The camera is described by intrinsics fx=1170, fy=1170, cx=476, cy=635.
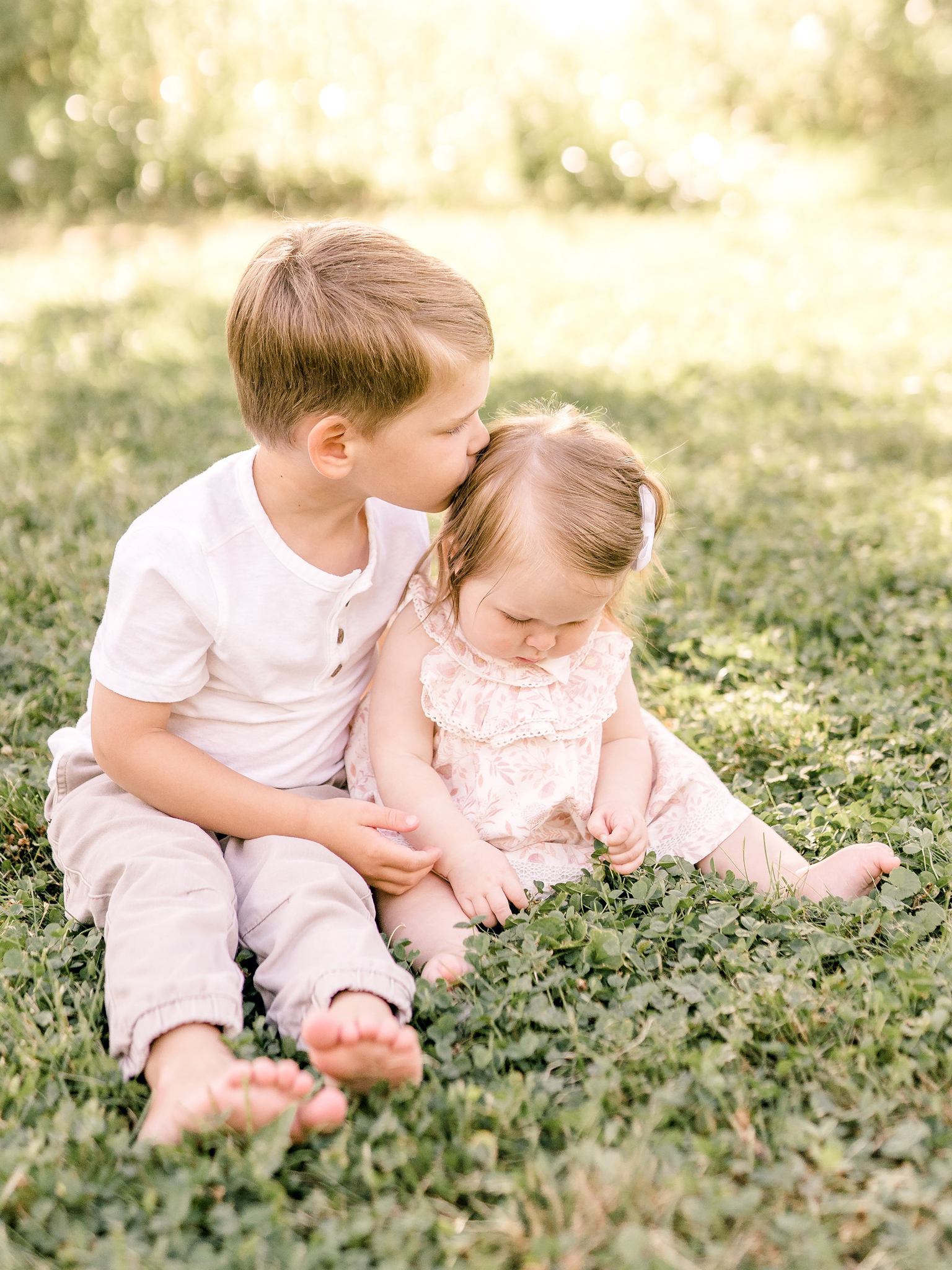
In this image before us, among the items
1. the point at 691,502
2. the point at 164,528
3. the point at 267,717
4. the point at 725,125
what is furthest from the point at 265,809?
the point at 725,125

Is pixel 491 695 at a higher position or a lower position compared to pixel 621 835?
higher

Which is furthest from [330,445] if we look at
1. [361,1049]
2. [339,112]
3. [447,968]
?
[339,112]

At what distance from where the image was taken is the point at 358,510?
8.12 feet

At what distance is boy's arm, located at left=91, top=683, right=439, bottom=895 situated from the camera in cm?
220

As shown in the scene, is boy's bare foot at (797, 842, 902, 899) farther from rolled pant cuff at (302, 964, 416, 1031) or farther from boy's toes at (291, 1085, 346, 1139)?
boy's toes at (291, 1085, 346, 1139)

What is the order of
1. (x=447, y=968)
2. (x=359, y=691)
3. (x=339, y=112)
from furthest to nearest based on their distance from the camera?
(x=339, y=112)
(x=359, y=691)
(x=447, y=968)

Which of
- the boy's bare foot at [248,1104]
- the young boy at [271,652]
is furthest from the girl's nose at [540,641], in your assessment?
the boy's bare foot at [248,1104]

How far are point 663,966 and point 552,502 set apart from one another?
34.2 inches

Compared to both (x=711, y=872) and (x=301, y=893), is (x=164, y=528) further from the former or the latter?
(x=711, y=872)

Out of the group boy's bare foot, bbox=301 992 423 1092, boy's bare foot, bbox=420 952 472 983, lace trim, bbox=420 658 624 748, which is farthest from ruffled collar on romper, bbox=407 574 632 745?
boy's bare foot, bbox=301 992 423 1092

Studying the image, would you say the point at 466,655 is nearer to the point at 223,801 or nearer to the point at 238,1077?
the point at 223,801

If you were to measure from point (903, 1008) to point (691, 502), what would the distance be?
8.65ft

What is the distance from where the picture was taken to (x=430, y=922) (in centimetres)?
221

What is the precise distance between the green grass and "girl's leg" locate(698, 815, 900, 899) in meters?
0.06
